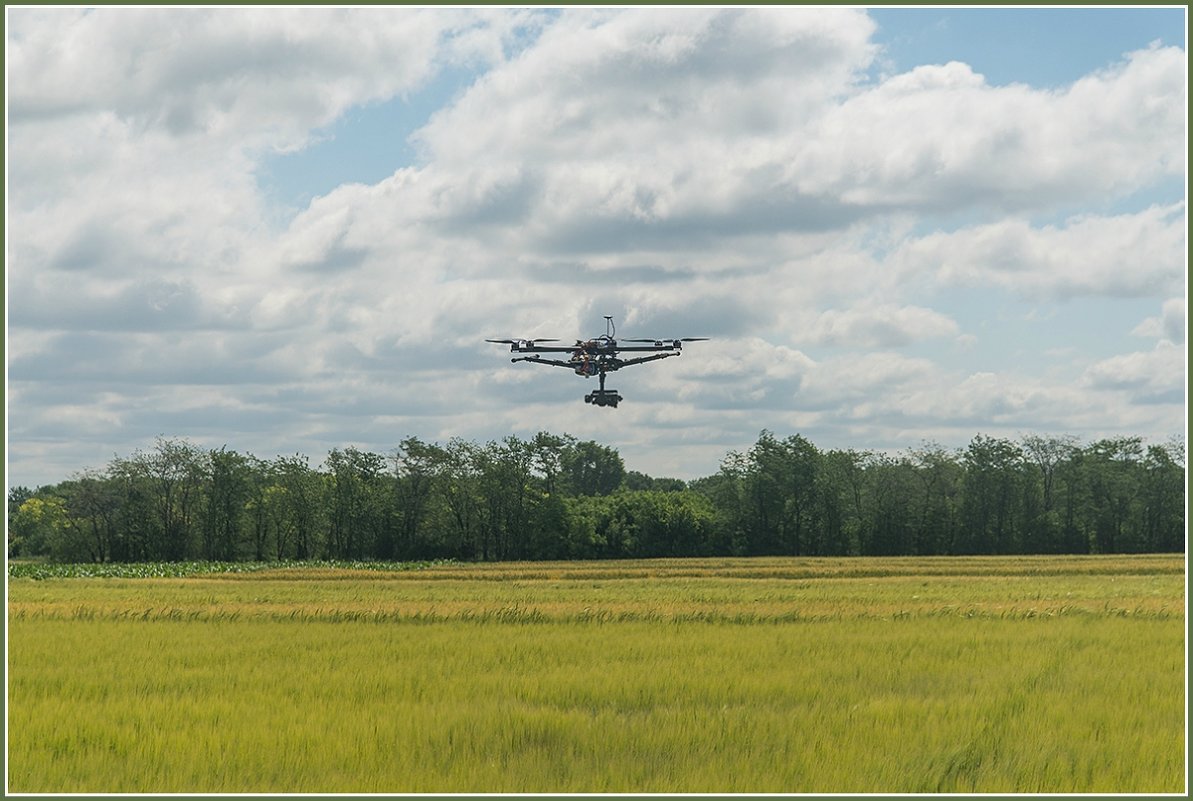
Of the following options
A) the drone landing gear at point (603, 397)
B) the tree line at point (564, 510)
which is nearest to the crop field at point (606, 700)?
the drone landing gear at point (603, 397)

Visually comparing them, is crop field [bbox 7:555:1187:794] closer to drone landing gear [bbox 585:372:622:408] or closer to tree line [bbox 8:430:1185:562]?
drone landing gear [bbox 585:372:622:408]

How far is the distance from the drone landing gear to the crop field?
1250cm

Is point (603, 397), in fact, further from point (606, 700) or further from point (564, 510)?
point (564, 510)

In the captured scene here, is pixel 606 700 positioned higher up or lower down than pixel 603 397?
lower down

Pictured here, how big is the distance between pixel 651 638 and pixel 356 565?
72.0 m

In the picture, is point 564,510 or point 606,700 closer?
point 606,700

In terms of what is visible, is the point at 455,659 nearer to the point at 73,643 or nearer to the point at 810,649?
the point at 810,649

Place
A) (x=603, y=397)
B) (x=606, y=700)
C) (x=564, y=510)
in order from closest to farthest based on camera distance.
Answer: (x=606, y=700) → (x=603, y=397) → (x=564, y=510)

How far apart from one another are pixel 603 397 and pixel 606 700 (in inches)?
1135

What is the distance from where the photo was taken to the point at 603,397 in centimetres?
4719

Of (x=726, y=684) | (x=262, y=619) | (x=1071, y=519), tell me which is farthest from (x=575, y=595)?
(x=1071, y=519)

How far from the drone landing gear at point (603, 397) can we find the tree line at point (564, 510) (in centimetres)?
6099

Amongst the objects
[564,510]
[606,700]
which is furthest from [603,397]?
[564,510]

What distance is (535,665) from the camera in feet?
74.0
